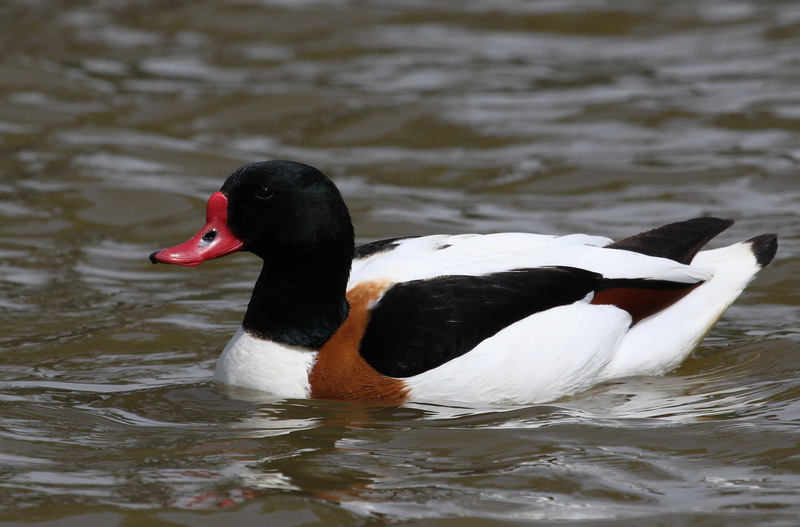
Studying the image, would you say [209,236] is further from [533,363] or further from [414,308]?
[533,363]

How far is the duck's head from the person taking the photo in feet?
20.6

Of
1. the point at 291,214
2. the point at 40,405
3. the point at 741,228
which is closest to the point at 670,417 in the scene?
the point at 291,214

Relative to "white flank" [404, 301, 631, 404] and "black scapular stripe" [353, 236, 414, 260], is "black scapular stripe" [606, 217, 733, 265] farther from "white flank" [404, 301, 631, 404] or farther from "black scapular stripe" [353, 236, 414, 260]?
"black scapular stripe" [353, 236, 414, 260]

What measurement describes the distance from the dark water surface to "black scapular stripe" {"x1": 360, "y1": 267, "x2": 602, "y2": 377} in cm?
28

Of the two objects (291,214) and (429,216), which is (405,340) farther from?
(429,216)

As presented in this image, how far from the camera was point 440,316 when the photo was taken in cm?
627

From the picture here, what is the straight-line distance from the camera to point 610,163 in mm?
11180

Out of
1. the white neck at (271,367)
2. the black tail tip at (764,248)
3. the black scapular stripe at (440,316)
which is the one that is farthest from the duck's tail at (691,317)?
the white neck at (271,367)

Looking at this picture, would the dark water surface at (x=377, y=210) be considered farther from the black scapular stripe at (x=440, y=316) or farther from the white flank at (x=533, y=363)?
the black scapular stripe at (x=440, y=316)

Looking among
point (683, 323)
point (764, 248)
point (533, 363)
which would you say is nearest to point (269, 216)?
point (533, 363)

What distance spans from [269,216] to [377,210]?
389 cm

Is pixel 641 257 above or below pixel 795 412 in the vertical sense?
above

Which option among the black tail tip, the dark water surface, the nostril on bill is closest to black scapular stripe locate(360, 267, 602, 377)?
the dark water surface

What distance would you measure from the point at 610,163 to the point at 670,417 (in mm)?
5280
